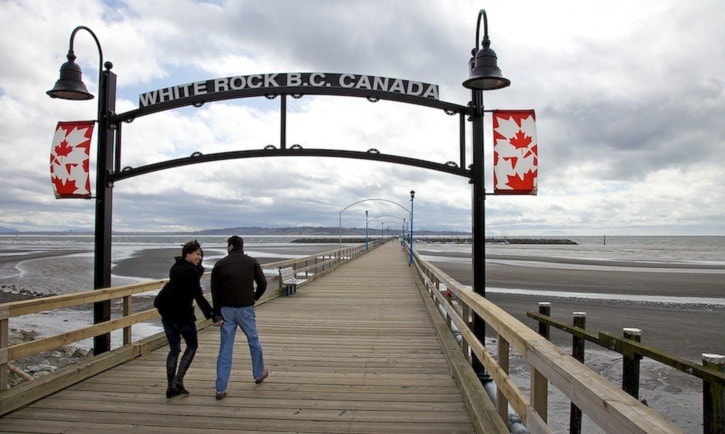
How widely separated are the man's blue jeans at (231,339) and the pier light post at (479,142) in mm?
2542

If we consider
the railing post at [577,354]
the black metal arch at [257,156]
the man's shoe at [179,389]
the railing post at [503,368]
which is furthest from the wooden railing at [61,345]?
the railing post at [577,354]

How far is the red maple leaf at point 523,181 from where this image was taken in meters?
6.38

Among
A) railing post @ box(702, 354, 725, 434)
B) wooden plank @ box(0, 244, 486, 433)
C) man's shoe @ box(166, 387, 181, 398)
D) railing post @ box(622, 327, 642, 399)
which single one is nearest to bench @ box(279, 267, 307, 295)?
wooden plank @ box(0, 244, 486, 433)

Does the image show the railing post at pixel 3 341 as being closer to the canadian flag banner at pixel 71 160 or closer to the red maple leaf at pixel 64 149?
the canadian flag banner at pixel 71 160

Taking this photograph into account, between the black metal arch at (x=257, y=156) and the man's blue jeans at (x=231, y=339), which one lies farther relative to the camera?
the black metal arch at (x=257, y=156)

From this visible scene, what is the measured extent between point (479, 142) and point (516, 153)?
0.55 m

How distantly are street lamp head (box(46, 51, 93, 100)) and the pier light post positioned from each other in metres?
5.12

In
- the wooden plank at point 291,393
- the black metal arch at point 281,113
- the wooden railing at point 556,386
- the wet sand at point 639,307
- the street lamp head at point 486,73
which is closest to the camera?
the wooden railing at point 556,386

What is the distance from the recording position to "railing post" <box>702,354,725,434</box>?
4.71m

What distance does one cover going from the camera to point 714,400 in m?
4.77

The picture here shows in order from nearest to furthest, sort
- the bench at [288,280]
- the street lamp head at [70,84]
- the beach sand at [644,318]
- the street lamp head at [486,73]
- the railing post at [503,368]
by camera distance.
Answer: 1. the railing post at [503,368]
2. the street lamp head at [486,73]
3. the street lamp head at [70,84]
4. the beach sand at [644,318]
5. the bench at [288,280]

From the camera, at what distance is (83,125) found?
7.55m

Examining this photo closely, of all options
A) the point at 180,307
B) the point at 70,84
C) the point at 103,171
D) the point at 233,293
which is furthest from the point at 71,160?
the point at 233,293

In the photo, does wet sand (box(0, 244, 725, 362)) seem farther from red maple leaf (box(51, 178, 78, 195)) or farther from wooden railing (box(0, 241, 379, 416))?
red maple leaf (box(51, 178, 78, 195))
